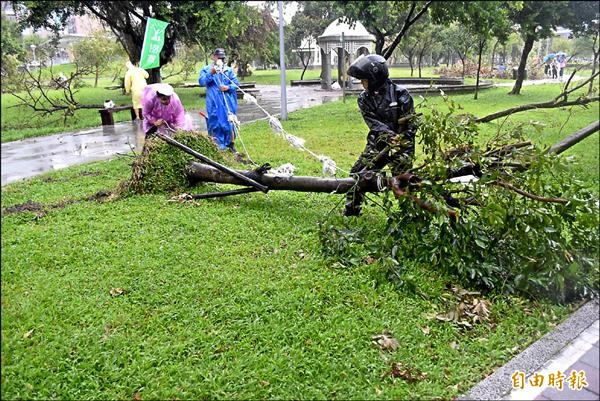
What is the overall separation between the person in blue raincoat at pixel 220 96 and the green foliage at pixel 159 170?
196 cm

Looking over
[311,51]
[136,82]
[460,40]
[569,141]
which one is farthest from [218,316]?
[311,51]

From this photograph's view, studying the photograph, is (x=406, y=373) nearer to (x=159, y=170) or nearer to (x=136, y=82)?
(x=159, y=170)

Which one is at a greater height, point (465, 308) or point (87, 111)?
point (87, 111)

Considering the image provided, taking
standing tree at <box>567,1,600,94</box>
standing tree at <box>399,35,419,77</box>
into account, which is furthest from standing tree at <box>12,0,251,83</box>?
standing tree at <box>567,1,600,94</box>

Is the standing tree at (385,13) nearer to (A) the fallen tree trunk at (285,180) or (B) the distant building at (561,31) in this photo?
(B) the distant building at (561,31)

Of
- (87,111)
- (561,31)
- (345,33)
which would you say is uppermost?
(345,33)

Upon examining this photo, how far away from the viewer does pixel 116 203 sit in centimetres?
496

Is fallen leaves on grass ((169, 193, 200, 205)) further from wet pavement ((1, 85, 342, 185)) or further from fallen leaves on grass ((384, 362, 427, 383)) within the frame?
fallen leaves on grass ((384, 362, 427, 383))

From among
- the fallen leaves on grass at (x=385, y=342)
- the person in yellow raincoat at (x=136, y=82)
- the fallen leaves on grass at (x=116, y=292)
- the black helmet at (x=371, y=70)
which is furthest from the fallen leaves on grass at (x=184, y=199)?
the person in yellow raincoat at (x=136, y=82)

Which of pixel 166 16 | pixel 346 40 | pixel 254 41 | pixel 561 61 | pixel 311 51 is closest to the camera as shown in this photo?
pixel 561 61

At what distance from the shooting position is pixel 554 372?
269 cm

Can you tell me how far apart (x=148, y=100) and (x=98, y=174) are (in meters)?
1.46

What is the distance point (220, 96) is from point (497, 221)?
506 centimetres

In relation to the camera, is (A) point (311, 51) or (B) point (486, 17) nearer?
(B) point (486, 17)
